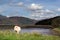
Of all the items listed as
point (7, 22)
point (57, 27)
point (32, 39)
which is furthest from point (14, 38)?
point (57, 27)

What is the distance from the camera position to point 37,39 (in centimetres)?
1246

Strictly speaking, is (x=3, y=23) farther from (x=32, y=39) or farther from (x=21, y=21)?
(x=32, y=39)

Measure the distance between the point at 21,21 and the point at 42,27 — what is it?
158 inches

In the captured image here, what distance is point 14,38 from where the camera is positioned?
11836 millimetres

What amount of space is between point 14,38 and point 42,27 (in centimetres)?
1264

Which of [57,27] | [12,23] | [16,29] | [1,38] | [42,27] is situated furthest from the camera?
[57,27]

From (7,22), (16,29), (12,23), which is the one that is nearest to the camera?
(16,29)

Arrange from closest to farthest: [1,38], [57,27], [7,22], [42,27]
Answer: [1,38] < [7,22] < [42,27] < [57,27]

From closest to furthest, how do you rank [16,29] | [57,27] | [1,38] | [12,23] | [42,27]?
[1,38] < [16,29] < [12,23] < [42,27] < [57,27]

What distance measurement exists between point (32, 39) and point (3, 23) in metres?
9.12

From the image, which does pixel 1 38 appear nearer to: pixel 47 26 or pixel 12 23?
pixel 12 23

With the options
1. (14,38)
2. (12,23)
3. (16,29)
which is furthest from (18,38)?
(12,23)

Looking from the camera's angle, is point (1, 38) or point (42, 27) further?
point (42, 27)

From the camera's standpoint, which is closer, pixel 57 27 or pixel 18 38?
pixel 18 38
